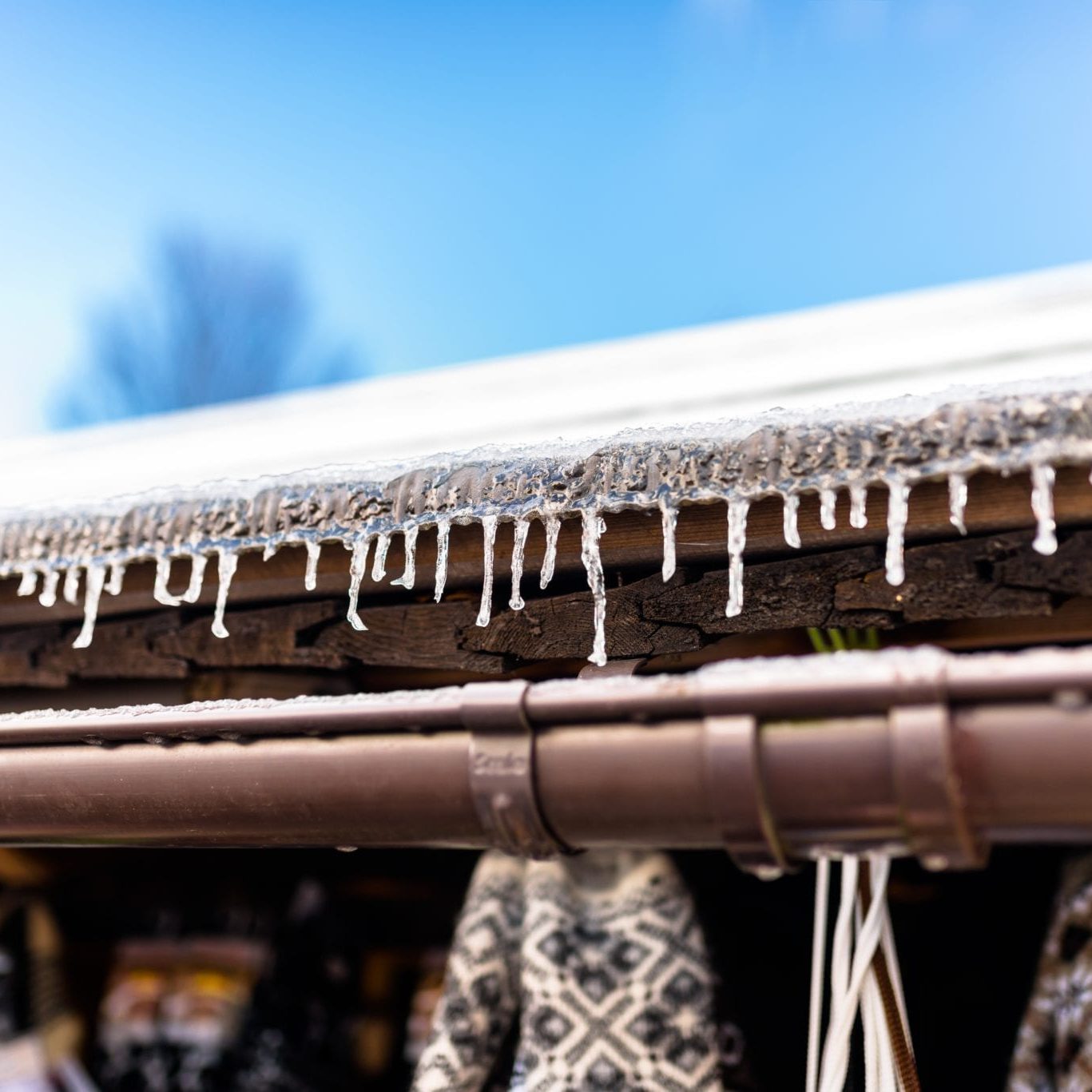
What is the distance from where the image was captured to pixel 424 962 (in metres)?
2.70

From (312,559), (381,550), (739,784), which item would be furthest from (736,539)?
(312,559)

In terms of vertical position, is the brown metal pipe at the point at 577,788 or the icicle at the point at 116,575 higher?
the icicle at the point at 116,575

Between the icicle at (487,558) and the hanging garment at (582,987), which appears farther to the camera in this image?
the hanging garment at (582,987)

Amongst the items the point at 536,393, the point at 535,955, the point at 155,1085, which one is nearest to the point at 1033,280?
the point at 536,393

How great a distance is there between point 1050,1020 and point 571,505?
122 cm

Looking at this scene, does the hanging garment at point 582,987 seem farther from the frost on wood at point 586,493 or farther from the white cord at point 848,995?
the frost on wood at point 586,493

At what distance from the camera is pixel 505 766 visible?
1.28 meters

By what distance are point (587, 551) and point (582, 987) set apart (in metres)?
0.89

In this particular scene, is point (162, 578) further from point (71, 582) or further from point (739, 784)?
point (739, 784)

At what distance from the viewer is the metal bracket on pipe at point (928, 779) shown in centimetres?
109

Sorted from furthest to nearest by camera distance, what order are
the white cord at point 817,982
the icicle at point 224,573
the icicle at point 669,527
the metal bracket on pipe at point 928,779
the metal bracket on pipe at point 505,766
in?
the icicle at point 224,573
the white cord at point 817,982
the icicle at point 669,527
the metal bracket on pipe at point 505,766
the metal bracket on pipe at point 928,779

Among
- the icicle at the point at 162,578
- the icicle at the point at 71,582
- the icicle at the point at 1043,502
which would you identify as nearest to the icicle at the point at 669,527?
the icicle at the point at 1043,502

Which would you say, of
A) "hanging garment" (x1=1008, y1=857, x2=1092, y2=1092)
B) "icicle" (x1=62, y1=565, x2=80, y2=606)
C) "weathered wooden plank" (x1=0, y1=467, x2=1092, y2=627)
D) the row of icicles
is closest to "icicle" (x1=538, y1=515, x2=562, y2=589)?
the row of icicles

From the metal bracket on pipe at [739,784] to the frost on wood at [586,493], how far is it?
365mm
